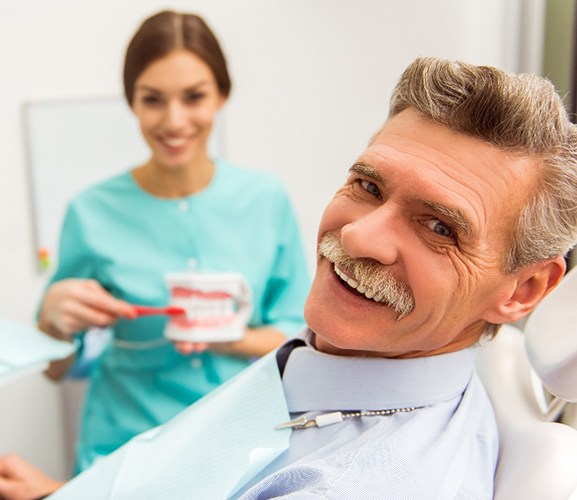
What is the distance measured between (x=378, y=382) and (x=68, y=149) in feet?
5.08

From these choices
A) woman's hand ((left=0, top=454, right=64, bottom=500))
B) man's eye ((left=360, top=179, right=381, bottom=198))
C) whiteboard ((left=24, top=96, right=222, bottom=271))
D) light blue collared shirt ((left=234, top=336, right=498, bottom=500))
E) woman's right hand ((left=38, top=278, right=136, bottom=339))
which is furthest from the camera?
whiteboard ((left=24, top=96, right=222, bottom=271))

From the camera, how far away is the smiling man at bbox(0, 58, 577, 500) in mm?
733

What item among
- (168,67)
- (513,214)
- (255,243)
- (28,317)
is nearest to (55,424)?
(28,317)

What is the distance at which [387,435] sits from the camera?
77 centimetres

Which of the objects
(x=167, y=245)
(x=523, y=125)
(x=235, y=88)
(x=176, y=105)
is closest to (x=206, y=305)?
(x=167, y=245)

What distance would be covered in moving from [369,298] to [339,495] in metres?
0.22

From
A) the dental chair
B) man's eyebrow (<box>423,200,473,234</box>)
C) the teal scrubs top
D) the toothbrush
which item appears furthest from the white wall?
man's eyebrow (<box>423,200,473,234</box>)

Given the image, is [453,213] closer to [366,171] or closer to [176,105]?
[366,171]

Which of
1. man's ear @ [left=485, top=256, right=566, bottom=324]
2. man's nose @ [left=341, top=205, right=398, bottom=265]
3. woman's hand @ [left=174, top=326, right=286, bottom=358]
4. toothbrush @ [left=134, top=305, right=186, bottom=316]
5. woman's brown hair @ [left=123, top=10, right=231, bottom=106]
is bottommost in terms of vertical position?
woman's hand @ [left=174, top=326, right=286, bottom=358]

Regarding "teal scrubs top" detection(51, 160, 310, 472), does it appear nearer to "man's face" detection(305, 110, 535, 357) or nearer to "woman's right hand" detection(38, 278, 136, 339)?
"woman's right hand" detection(38, 278, 136, 339)

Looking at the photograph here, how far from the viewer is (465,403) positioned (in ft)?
2.76

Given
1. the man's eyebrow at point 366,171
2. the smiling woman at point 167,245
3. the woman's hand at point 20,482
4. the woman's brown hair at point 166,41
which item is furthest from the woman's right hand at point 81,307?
the man's eyebrow at point 366,171

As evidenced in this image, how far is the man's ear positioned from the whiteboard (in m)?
1.45

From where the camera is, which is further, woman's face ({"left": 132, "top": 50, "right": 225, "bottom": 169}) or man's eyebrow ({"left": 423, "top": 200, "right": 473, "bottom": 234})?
woman's face ({"left": 132, "top": 50, "right": 225, "bottom": 169})
